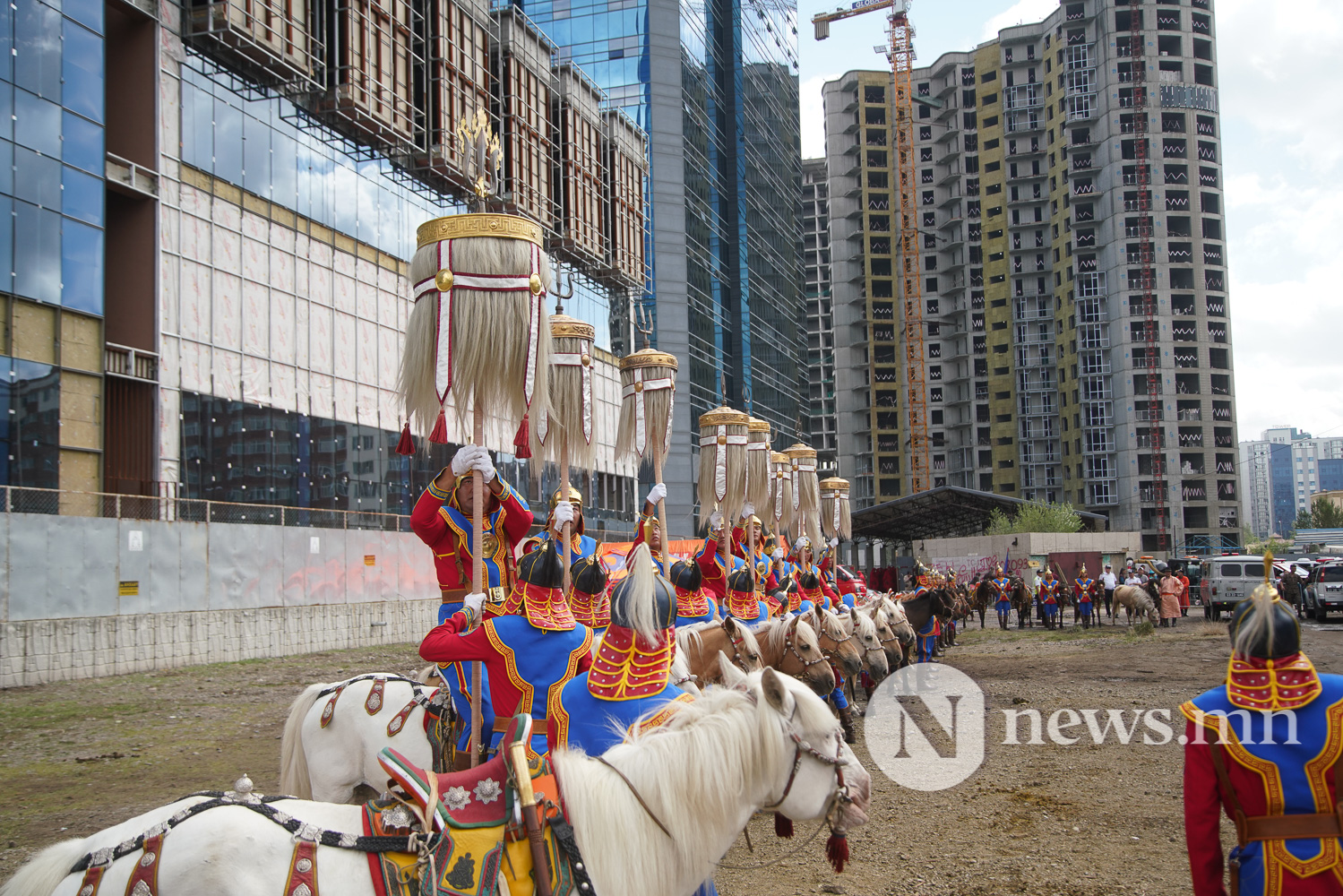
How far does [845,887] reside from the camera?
6.04m

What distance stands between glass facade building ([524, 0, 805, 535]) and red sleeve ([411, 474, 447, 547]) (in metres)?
37.3

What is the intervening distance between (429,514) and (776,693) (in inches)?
128

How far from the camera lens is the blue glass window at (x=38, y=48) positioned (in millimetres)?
18078

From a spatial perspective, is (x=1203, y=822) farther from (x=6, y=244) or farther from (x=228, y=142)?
(x=228, y=142)

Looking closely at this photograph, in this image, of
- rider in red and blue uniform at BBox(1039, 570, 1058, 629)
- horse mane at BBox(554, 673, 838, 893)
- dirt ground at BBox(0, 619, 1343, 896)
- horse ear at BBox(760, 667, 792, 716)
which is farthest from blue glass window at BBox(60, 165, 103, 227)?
rider in red and blue uniform at BBox(1039, 570, 1058, 629)

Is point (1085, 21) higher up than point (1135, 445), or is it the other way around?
point (1085, 21)

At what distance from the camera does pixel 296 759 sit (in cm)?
587

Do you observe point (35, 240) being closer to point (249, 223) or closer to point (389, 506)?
point (249, 223)

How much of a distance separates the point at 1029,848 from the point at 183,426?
20.8 m

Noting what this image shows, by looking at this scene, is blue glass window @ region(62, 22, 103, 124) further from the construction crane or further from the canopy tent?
the construction crane

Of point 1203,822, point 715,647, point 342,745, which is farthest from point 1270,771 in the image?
point 342,745

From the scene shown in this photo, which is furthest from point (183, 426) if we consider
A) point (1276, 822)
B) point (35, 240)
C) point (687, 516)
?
point (687, 516)

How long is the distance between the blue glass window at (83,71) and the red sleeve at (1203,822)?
74.5ft

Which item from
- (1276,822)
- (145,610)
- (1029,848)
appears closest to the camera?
(1276,822)
